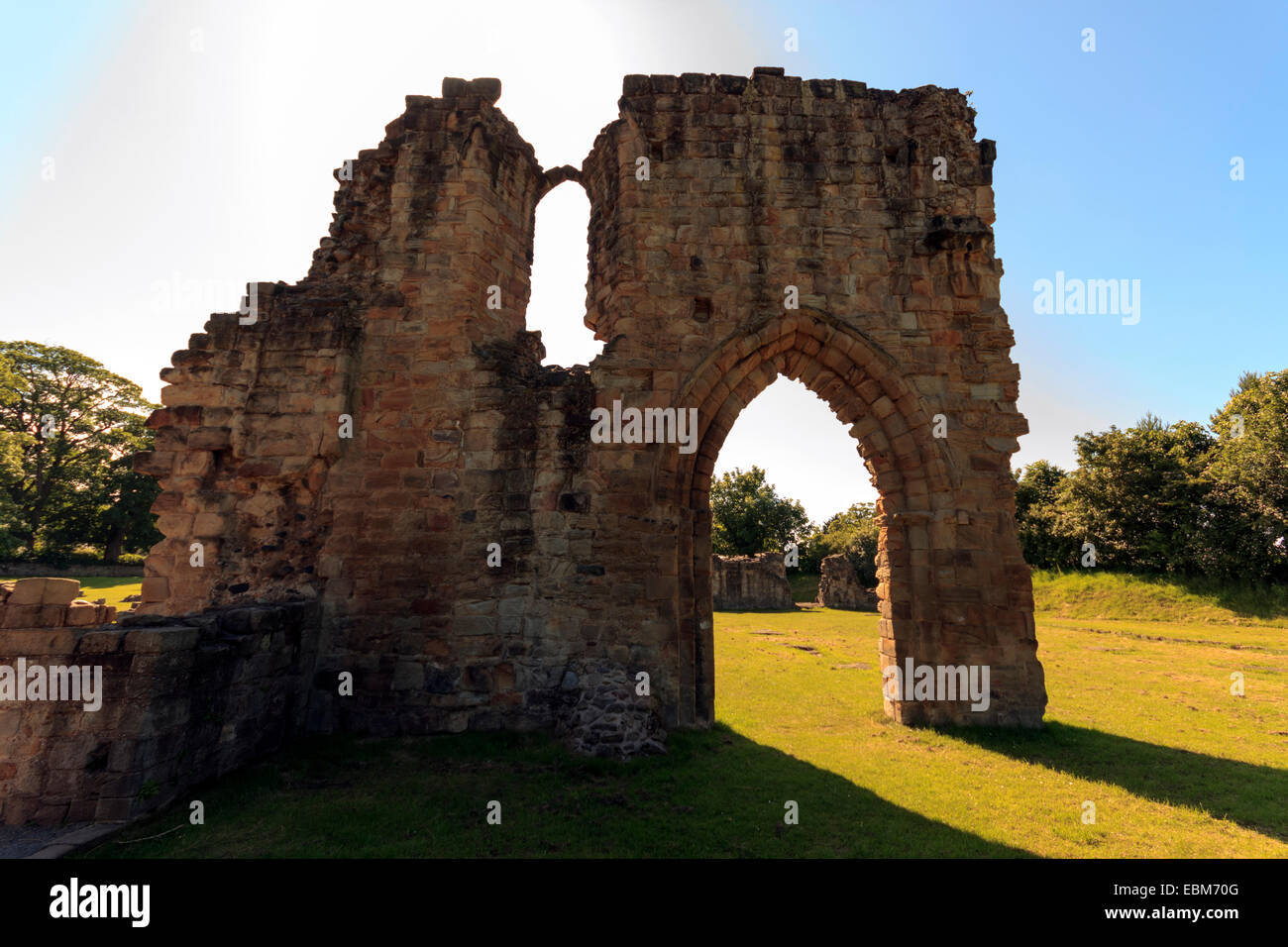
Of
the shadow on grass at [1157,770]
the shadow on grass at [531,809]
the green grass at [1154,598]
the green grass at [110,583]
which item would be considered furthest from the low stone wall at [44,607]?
the green grass at [1154,598]

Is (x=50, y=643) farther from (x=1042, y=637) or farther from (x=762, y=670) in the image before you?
(x=1042, y=637)

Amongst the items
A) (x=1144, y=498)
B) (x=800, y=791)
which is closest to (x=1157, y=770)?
(x=800, y=791)

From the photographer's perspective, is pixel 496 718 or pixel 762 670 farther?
pixel 762 670

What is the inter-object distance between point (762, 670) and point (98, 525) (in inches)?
1636

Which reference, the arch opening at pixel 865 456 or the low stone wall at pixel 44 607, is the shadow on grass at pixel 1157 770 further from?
the low stone wall at pixel 44 607

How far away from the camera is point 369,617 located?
723 cm

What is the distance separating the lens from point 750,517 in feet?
134

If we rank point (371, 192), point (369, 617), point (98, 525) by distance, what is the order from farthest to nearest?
point (98, 525) < point (371, 192) < point (369, 617)

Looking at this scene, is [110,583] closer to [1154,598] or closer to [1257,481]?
[1154,598]

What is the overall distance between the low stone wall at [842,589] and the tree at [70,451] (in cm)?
3759

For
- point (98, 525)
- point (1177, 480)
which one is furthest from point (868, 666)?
point (98, 525)

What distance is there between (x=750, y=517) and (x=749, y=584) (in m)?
14.6

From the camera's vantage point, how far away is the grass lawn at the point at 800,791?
14.2 ft

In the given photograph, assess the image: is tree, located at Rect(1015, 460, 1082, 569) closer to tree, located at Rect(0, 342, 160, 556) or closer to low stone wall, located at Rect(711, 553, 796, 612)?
low stone wall, located at Rect(711, 553, 796, 612)
